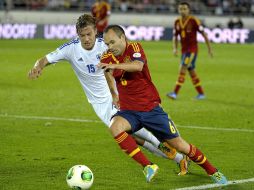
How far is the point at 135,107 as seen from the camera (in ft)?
28.6

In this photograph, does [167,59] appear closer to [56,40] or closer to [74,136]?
[56,40]

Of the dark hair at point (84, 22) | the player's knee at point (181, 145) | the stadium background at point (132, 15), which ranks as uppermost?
the dark hair at point (84, 22)

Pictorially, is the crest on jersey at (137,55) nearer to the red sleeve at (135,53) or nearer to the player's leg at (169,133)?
the red sleeve at (135,53)

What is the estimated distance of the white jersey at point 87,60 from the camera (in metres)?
10.2

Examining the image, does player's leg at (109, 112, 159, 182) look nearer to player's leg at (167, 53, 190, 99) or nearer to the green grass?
the green grass

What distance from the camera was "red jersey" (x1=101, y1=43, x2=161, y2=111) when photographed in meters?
8.66

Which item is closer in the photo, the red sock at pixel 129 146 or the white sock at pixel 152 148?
the red sock at pixel 129 146

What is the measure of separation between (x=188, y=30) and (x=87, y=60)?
30.1 feet

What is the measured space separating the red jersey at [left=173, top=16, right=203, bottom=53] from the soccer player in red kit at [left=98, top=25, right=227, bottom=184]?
33.7 feet

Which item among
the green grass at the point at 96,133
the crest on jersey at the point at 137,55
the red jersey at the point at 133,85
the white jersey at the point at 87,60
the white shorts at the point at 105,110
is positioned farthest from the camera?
the white shorts at the point at 105,110

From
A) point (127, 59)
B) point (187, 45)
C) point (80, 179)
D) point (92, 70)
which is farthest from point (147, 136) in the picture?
point (187, 45)

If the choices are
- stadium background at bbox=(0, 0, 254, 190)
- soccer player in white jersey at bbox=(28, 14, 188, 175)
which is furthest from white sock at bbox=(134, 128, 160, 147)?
stadium background at bbox=(0, 0, 254, 190)

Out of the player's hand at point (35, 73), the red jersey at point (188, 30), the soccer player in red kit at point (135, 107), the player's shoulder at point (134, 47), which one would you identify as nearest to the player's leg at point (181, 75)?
the red jersey at point (188, 30)

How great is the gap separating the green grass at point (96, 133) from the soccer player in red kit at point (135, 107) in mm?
446
